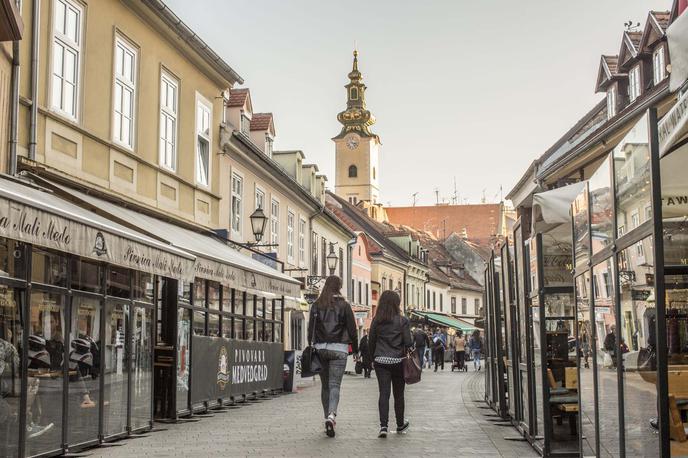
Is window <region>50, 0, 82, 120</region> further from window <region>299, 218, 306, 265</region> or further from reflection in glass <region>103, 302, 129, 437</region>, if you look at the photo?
window <region>299, 218, 306, 265</region>

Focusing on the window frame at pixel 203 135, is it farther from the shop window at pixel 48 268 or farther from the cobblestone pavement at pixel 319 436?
the shop window at pixel 48 268

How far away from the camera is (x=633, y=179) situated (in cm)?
592

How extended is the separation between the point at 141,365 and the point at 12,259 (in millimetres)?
4004

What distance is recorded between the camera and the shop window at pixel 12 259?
8445 millimetres

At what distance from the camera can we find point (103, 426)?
10.9m

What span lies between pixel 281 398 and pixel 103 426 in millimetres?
9283

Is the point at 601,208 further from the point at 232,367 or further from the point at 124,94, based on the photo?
the point at 124,94

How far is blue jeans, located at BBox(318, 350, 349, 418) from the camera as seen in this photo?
11648 millimetres

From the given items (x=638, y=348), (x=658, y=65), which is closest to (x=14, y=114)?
(x=638, y=348)

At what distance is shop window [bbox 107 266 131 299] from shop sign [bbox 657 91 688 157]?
740 centimetres

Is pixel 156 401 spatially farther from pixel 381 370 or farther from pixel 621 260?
pixel 621 260

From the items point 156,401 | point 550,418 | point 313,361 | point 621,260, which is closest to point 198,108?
point 156,401

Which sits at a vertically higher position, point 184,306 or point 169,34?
point 169,34

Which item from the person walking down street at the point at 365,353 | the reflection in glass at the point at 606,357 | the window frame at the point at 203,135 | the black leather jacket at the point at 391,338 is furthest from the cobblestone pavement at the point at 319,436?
the window frame at the point at 203,135
